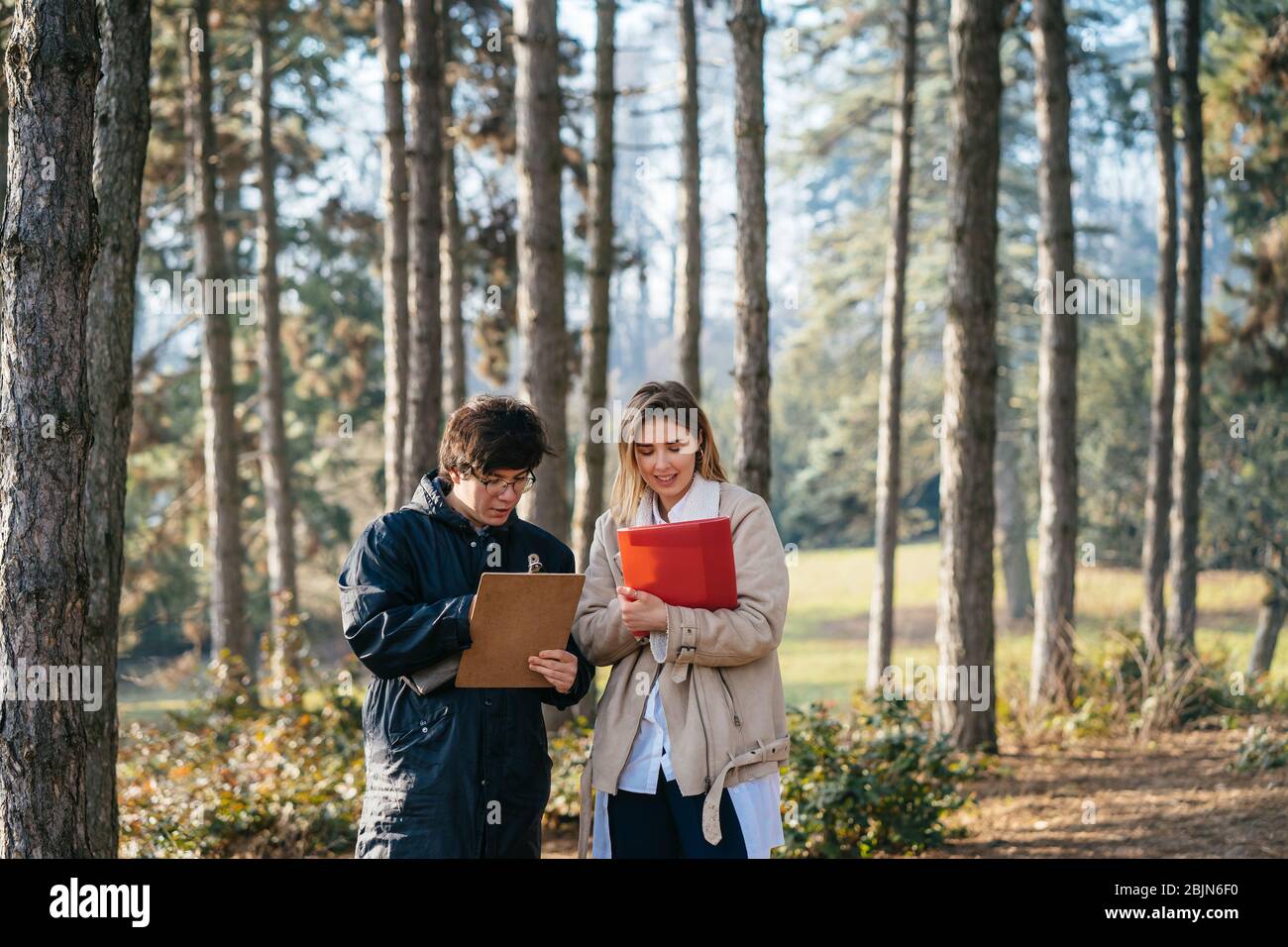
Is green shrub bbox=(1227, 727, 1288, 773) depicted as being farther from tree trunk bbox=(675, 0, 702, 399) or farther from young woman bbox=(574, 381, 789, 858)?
tree trunk bbox=(675, 0, 702, 399)

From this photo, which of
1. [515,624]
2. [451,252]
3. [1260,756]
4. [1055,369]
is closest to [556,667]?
[515,624]

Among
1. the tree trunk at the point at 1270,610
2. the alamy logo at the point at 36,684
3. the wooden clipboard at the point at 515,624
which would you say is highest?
A: the wooden clipboard at the point at 515,624

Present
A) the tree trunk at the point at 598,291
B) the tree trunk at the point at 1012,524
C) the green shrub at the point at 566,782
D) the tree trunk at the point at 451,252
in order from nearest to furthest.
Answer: the green shrub at the point at 566,782
the tree trunk at the point at 598,291
the tree trunk at the point at 451,252
the tree trunk at the point at 1012,524

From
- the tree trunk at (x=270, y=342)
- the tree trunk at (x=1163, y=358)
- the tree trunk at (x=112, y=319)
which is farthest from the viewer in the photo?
the tree trunk at (x=270, y=342)

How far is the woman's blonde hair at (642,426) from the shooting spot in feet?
13.9

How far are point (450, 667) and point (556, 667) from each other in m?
0.31

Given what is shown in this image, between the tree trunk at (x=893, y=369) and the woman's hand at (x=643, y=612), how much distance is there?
1334 centimetres

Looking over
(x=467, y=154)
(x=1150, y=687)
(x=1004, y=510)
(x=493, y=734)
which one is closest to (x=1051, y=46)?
(x=1150, y=687)

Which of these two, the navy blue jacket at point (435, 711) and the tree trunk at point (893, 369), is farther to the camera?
the tree trunk at point (893, 369)

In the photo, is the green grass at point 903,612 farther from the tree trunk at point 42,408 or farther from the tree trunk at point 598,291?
the tree trunk at point 42,408

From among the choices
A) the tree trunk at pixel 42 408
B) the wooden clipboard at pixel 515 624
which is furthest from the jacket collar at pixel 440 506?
the tree trunk at pixel 42 408

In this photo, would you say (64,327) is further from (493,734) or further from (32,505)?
(493,734)

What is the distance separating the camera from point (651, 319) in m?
96.3
